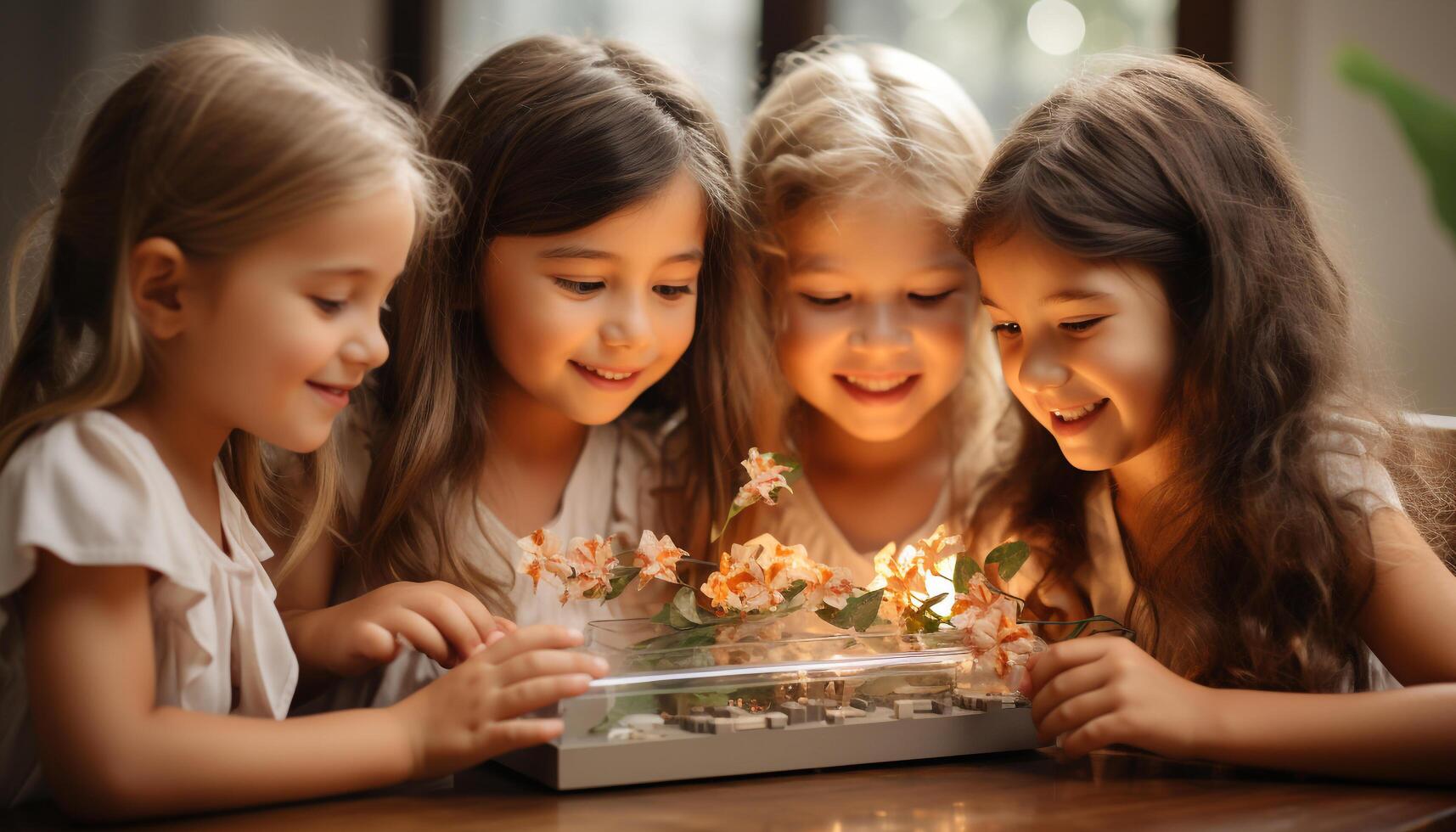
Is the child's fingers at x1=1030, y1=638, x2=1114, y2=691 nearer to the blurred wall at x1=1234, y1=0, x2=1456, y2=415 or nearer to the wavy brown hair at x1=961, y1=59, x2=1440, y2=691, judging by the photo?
the wavy brown hair at x1=961, y1=59, x2=1440, y2=691

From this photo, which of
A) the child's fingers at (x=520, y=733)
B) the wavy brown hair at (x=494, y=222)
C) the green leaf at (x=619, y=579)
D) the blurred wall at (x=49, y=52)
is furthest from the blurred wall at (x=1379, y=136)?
the child's fingers at (x=520, y=733)

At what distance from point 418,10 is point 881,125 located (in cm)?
228

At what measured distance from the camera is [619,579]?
3.77ft

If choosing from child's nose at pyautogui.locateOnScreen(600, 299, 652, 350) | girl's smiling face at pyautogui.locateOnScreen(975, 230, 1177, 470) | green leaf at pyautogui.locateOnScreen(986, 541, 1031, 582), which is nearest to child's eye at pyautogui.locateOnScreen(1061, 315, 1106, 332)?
girl's smiling face at pyautogui.locateOnScreen(975, 230, 1177, 470)

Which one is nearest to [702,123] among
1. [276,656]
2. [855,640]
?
[855,640]

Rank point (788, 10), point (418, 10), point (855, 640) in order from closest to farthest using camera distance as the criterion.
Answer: point (855, 640)
point (788, 10)
point (418, 10)

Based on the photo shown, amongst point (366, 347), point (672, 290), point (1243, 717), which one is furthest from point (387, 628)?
point (1243, 717)

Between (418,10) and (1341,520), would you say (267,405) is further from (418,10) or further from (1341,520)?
(418,10)

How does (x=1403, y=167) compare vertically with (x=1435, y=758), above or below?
above

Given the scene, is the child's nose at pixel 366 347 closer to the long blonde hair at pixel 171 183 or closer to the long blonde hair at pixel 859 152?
the long blonde hair at pixel 171 183

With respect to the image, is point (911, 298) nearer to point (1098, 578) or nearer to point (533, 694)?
point (1098, 578)

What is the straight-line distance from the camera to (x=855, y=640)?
1092 mm

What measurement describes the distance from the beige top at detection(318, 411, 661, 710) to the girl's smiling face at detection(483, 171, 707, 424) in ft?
0.42

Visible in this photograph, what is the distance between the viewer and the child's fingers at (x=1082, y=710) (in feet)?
3.21
